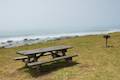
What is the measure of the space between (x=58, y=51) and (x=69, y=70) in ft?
8.78

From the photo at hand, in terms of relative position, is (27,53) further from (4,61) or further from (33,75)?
(4,61)

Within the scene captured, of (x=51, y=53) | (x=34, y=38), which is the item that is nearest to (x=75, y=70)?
(x=51, y=53)

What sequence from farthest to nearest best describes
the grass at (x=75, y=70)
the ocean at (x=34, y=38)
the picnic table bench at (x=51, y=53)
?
the ocean at (x=34, y=38) < the picnic table bench at (x=51, y=53) < the grass at (x=75, y=70)

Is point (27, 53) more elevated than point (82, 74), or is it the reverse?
point (27, 53)

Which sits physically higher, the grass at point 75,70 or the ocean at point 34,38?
the grass at point 75,70

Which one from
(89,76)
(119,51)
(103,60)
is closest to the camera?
(89,76)

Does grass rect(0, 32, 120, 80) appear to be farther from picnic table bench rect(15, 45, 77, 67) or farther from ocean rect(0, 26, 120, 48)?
ocean rect(0, 26, 120, 48)

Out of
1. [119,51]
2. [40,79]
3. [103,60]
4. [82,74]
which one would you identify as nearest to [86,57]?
[103,60]

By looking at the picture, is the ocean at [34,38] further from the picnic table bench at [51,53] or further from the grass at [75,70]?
the picnic table bench at [51,53]

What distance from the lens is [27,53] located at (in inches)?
565

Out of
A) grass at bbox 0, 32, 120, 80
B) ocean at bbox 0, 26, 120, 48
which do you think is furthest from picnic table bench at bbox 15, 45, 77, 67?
ocean at bbox 0, 26, 120, 48

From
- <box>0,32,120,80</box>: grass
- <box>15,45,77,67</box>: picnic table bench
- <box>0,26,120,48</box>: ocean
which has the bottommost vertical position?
<box>0,26,120,48</box>: ocean

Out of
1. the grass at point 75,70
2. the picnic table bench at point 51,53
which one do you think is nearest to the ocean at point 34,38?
the grass at point 75,70

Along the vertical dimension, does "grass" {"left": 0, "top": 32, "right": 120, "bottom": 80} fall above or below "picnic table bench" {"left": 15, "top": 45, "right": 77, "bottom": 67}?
below
